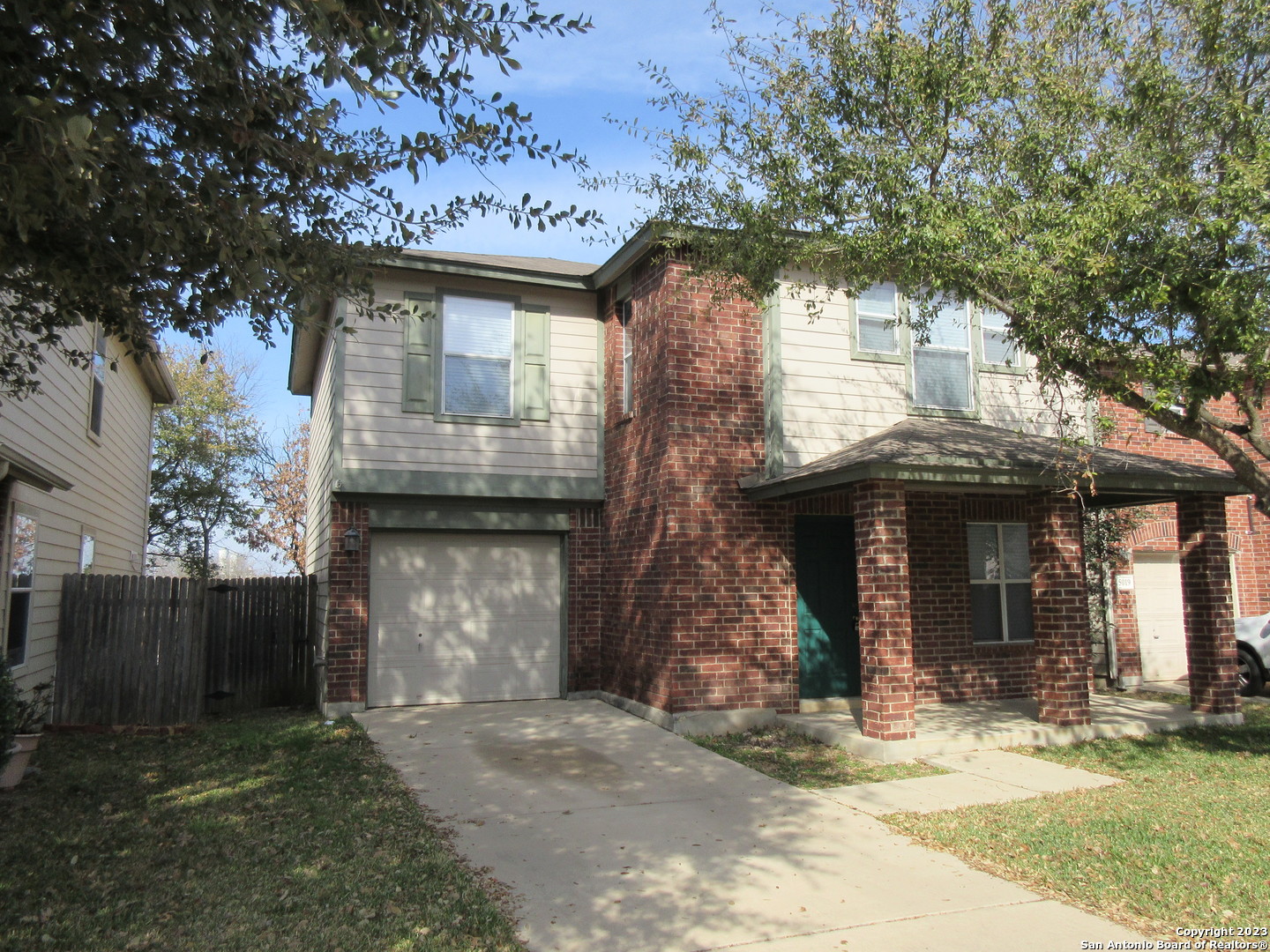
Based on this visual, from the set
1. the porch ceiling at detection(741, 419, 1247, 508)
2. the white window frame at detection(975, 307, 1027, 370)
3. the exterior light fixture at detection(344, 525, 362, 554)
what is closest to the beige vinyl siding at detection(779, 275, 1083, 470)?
the porch ceiling at detection(741, 419, 1247, 508)

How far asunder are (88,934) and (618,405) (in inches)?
332

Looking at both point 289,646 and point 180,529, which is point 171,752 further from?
point 180,529

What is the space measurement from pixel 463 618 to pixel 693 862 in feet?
21.7

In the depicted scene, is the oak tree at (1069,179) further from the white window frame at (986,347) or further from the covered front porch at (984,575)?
the white window frame at (986,347)

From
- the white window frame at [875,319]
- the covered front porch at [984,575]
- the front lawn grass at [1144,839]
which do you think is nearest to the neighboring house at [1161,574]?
the covered front porch at [984,575]

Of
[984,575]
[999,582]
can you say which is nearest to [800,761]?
[984,575]

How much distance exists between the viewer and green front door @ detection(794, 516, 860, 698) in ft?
36.3

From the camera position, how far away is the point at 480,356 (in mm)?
11812

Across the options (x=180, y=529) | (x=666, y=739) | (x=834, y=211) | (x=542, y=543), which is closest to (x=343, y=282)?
(x=834, y=211)

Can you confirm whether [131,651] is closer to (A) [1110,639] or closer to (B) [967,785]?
(B) [967,785]

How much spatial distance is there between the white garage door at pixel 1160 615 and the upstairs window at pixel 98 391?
50.7 feet

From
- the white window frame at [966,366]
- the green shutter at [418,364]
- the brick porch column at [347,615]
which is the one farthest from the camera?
the white window frame at [966,366]

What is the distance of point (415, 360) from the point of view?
11.4 m

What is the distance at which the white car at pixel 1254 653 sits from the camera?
1306cm
